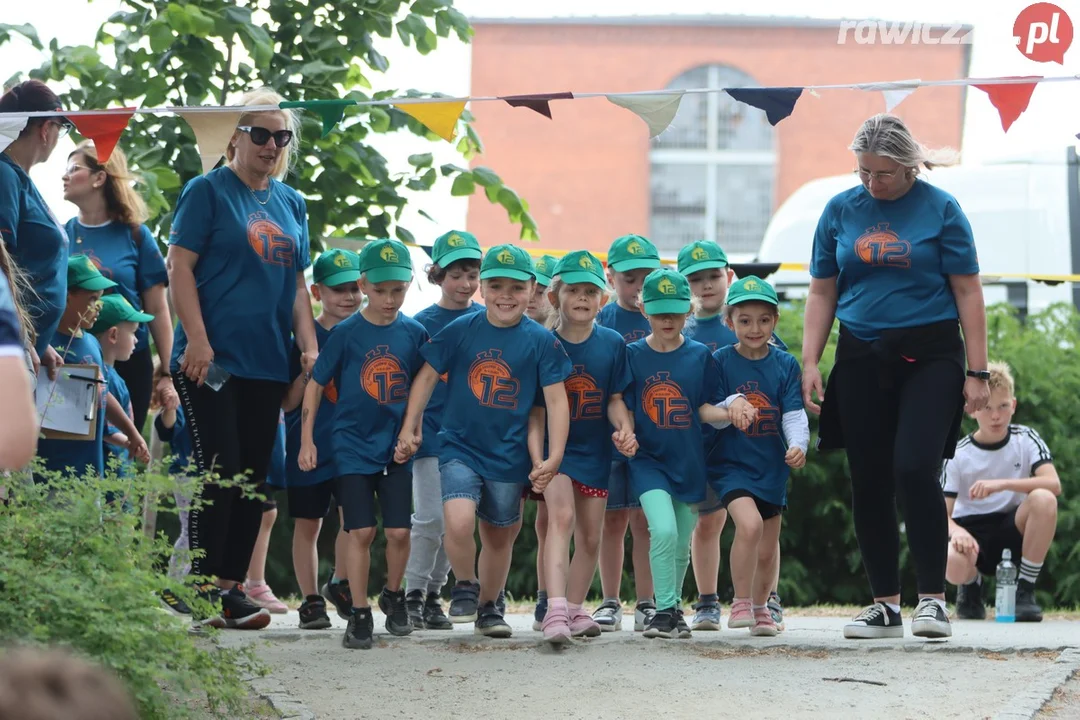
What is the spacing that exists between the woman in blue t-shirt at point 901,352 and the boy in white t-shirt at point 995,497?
7.06ft

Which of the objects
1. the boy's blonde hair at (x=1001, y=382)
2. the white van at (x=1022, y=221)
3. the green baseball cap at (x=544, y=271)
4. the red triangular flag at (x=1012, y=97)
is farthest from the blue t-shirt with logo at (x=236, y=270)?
the white van at (x=1022, y=221)

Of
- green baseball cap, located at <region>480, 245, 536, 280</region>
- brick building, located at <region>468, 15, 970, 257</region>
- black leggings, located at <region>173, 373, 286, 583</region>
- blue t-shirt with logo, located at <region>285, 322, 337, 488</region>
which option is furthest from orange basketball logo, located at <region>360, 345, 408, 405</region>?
brick building, located at <region>468, 15, 970, 257</region>

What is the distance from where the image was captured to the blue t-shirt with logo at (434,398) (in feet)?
23.6

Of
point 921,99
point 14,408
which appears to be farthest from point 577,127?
point 14,408

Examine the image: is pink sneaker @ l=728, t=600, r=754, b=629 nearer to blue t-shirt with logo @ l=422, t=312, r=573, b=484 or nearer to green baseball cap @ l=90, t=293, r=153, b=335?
blue t-shirt with logo @ l=422, t=312, r=573, b=484

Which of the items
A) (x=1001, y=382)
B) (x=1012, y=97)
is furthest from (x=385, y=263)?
(x=1001, y=382)

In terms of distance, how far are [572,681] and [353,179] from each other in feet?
12.7

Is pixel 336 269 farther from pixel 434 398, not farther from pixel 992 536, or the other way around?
pixel 992 536

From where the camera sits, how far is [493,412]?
644 cm

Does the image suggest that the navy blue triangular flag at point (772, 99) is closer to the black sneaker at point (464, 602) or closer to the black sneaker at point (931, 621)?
the black sneaker at point (931, 621)

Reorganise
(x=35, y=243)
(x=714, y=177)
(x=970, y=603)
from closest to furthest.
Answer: (x=35, y=243) → (x=970, y=603) → (x=714, y=177)

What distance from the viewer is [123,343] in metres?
7.15

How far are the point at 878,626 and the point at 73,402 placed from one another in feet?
10.9

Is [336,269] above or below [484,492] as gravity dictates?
above
